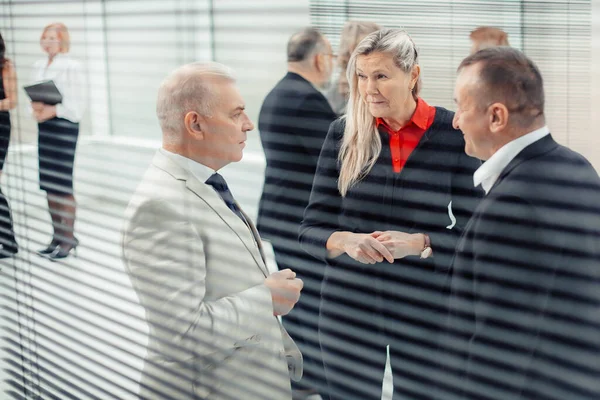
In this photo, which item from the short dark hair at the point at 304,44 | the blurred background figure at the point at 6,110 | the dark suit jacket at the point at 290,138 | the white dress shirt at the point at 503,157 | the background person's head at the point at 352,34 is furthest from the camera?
Result: the blurred background figure at the point at 6,110

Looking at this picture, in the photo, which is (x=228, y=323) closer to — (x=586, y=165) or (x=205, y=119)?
(x=205, y=119)

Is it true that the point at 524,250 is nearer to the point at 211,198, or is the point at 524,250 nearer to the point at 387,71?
the point at 387,71

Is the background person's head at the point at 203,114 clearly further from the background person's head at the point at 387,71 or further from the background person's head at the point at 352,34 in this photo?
the background person's head at the point at 352,34

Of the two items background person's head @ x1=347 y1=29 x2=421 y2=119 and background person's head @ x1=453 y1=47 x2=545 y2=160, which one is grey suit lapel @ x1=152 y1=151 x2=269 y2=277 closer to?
background person's head @ x1=347 y1=29 x2=421 y2=119

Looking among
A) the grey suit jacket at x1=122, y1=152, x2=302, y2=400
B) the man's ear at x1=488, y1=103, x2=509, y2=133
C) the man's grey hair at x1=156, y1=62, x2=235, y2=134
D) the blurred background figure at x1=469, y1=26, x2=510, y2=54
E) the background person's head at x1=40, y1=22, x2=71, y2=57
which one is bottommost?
the grey suit jacket at x1=122, y1=152, x2=302, y2=400

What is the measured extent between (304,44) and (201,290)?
1.43 m

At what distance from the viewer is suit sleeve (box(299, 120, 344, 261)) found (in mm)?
2088

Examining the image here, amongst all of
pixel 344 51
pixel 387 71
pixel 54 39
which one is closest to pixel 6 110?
pixel 54 39

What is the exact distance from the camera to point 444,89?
1.96 m

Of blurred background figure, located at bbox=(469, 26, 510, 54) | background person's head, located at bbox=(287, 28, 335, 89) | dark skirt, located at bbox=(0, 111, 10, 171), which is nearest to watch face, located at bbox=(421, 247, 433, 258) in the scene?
blurred background figure, located at bbox=(469, 26, 510, 54)

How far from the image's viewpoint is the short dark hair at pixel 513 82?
155 cm

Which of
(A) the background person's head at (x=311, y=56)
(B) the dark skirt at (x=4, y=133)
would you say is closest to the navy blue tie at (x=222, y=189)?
(A) the background person's head at (x=311, y=56)

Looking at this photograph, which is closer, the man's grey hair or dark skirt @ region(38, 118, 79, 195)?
the man's grey hair

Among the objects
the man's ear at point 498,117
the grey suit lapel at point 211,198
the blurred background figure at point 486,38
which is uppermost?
the blurred background figure at point 486,38
